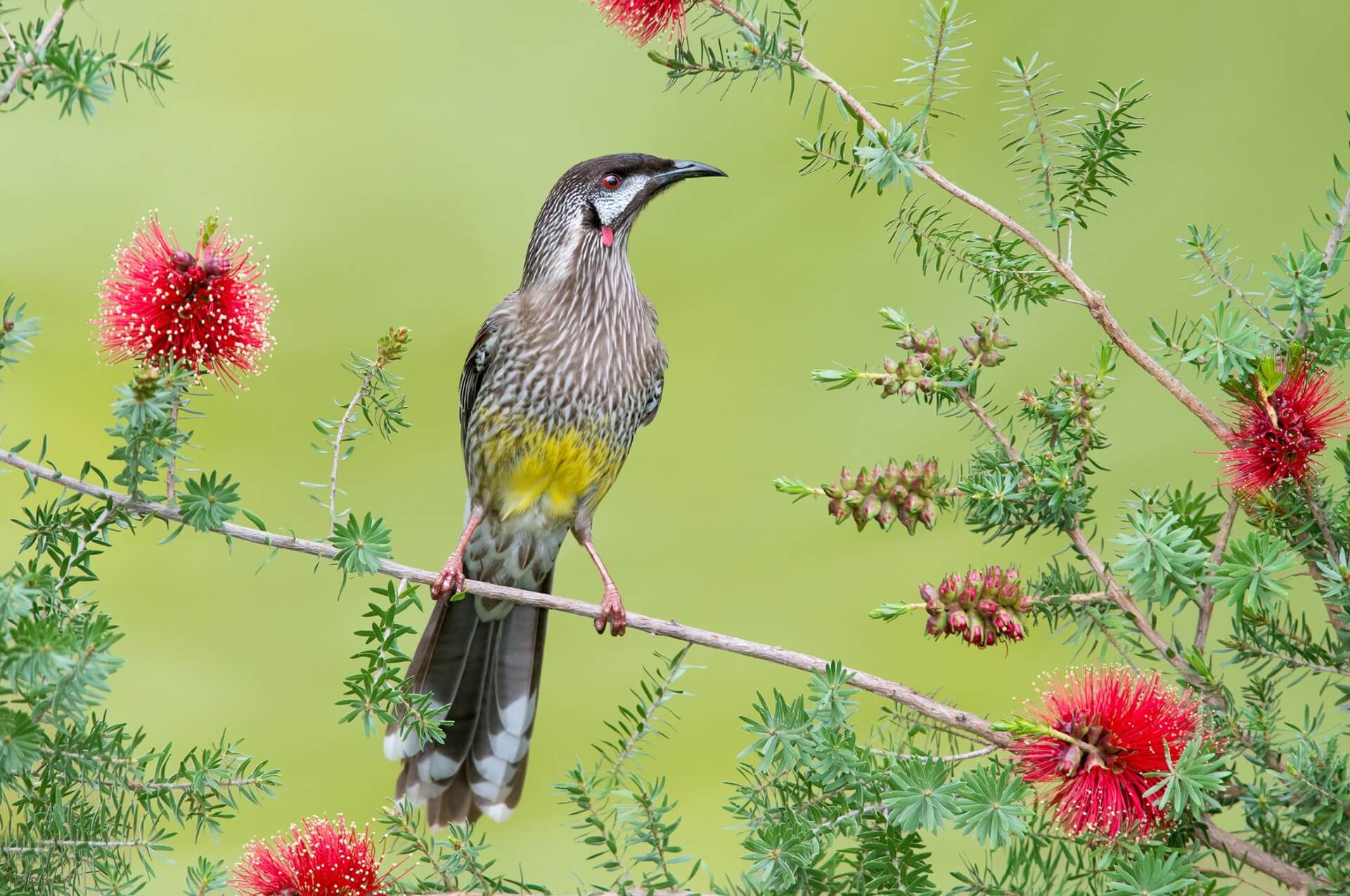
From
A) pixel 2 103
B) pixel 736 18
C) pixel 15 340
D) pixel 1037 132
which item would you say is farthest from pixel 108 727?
pixel 1037 132

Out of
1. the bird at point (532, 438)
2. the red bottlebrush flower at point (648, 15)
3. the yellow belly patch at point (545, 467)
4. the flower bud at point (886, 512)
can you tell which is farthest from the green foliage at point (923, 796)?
the yellow belly patch at point (545, 467)

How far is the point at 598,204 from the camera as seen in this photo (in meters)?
1.83

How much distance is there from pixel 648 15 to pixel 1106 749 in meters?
0.76

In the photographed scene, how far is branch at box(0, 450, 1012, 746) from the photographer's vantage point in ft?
3.32

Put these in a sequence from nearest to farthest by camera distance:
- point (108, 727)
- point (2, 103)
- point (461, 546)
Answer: point (2, 103) → point (108, 727) → point (461, 546)

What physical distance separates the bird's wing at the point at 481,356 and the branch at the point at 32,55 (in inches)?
38.2

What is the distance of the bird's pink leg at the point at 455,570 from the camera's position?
1622 mm

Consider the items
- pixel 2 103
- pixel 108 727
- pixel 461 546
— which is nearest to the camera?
pixel 2 103

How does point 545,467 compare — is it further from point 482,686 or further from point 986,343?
point 986,343

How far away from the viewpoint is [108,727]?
40.1 inches

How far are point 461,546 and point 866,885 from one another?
2.94ft

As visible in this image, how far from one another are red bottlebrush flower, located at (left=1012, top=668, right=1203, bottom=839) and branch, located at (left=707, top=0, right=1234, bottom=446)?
0.23 m

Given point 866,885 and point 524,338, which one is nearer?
point 866,885

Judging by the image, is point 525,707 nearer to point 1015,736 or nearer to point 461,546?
point 461,546
